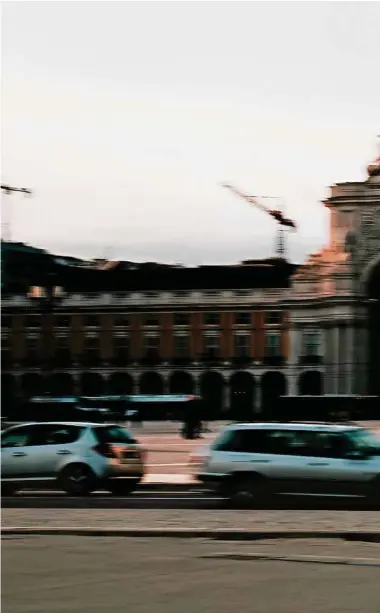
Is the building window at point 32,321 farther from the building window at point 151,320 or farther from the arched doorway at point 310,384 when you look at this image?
the arched doorway at point 310,384

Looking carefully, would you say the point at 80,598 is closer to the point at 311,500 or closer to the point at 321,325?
the point at 311,500

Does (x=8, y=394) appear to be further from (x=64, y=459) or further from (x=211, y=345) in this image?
(x=64, y=459)

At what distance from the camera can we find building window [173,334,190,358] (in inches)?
983

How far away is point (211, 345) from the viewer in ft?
87.4

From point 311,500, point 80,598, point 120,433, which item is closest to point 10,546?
point 80,598

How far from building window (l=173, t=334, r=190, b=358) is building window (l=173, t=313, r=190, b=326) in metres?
A: 0.23

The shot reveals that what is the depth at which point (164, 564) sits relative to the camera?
879 cm

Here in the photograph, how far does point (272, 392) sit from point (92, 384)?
3535 millimetres

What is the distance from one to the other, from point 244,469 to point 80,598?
8.02 m

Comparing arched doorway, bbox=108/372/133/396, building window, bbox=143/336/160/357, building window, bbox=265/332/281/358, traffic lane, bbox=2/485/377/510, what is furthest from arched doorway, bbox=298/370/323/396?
traffic lane, bbox=2/485/377/510

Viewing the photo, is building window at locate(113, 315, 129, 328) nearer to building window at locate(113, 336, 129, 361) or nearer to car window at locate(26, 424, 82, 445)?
building window at locate(113, 336, 129, 361)

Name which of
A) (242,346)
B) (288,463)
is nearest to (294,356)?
(242,346)

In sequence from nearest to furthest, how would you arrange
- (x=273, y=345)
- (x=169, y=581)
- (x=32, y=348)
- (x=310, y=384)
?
(x=169, y=581), (x=32, y=348), (x=273, y=345), (x=310, y=384)

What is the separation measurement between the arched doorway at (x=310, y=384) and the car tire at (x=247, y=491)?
1193 cm
